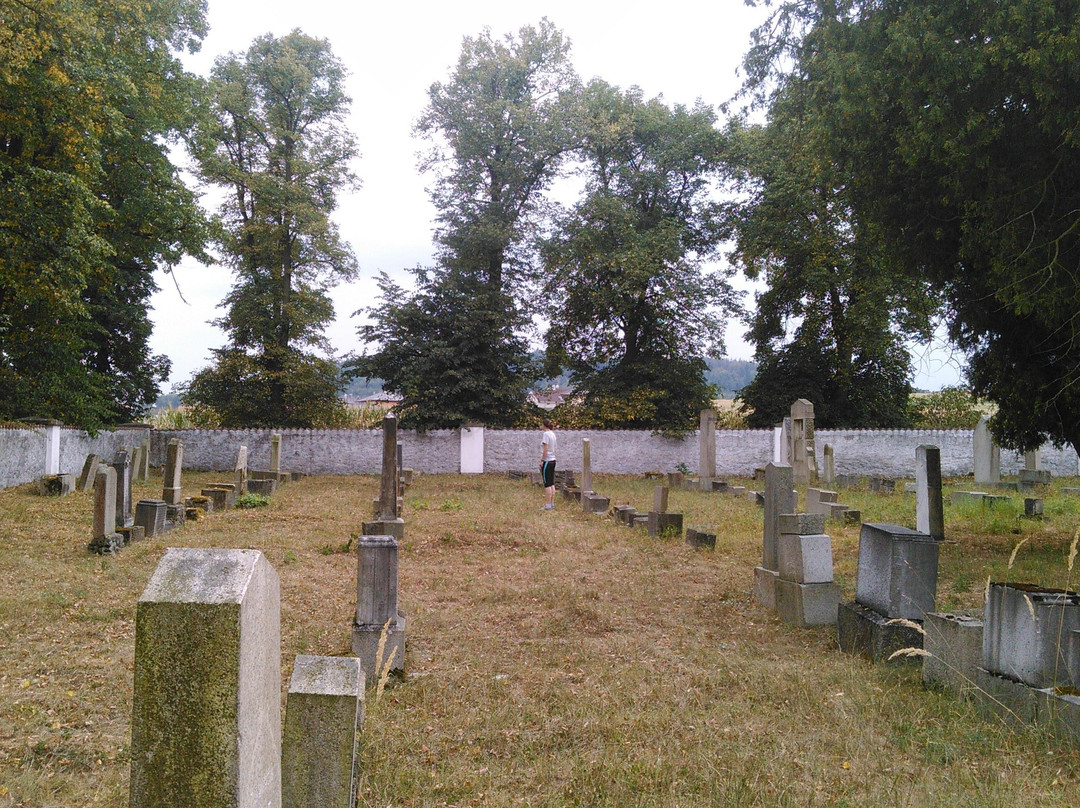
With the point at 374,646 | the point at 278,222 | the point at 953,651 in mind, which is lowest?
the point at 374,646

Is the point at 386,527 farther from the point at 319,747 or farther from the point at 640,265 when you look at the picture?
the point at 640,265

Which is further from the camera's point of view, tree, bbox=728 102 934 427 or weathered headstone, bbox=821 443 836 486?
tree, bbox=728 102 934 427

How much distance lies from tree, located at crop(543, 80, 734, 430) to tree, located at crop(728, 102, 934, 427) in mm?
1820

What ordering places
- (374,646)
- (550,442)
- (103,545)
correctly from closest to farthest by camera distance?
1. (374,646)
2. (103,545)
3. (550,442)

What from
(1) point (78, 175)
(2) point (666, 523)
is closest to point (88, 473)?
(1) point (78, 175)

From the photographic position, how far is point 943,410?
3170 centimetres

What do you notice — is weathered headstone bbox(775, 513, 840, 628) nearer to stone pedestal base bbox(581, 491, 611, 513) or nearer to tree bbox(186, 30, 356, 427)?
stone pedestal base bbox(581, 491, 611, 513)

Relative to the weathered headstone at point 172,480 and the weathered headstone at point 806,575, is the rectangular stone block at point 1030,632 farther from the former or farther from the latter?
the weathered headstone at point 172,480

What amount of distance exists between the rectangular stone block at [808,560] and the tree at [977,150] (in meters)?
3.46

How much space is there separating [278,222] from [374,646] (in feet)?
87.9

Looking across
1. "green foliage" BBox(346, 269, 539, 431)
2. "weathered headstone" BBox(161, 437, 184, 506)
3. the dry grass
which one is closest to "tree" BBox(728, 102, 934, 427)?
"green foliage" BBox(346, 269, 539, 431)

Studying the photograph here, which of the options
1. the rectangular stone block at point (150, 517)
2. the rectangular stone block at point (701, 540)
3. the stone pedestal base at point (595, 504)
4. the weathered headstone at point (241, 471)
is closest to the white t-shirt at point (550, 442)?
the stone pedestal base at point (595, 504)

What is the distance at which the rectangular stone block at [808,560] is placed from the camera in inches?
283

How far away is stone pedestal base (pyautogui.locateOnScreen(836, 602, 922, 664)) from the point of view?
225 inches
